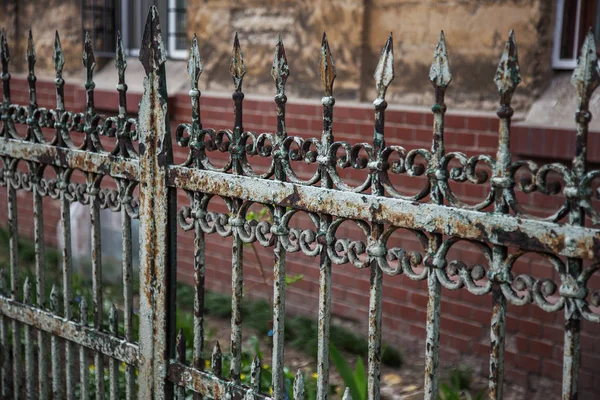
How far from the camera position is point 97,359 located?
2.86 metres

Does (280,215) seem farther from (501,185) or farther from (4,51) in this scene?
(4,51)

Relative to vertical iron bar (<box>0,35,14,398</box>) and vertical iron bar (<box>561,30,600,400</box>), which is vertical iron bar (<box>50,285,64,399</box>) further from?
vertical iron bar (<box>561,30,600,400</box>)

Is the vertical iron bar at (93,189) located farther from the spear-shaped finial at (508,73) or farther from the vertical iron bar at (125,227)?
the spear-shaped finial at (508,73)

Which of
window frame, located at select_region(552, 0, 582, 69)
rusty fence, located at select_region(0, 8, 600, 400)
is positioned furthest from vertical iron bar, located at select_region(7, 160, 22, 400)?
window frame, located at select_region(552, 0, 582, 69)

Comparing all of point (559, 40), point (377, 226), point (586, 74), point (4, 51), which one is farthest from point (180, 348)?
point (559, 40)

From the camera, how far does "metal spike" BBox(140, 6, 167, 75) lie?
2443 mm

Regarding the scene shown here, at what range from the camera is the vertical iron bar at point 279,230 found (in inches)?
83.1

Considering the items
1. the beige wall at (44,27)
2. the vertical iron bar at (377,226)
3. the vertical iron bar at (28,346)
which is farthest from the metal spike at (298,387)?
the beige wall at (44,27)

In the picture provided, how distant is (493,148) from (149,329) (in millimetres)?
2281

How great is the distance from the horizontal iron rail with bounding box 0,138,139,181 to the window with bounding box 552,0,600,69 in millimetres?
2621

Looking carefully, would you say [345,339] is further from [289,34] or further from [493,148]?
[289,34]

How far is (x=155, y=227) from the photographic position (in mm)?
2516

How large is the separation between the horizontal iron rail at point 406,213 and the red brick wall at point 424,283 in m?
2.11

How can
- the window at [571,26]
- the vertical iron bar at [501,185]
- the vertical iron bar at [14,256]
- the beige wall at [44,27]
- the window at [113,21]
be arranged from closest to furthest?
the vertical iron bar at [501,185], the vertical iron bar at [14,256], the window at [571,26], the window at [113,21], the beige wall at [44,27]
